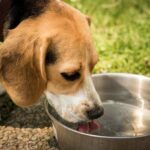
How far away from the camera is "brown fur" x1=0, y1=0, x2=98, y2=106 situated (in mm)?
3584

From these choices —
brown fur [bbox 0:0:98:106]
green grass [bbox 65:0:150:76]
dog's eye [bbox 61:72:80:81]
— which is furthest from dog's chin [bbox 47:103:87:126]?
green grass [bbox 65:0:150:76]

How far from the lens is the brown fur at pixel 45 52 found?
3584mm

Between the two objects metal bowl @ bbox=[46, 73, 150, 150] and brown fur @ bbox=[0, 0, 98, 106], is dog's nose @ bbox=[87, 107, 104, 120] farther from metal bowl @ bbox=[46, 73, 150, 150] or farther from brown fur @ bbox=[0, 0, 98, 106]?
metal bowl @ bbox=[46, 73, 150, 150]

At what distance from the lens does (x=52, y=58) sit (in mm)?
3658

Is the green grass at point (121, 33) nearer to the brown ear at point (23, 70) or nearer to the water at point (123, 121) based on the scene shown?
A: the water at point (123, 121)

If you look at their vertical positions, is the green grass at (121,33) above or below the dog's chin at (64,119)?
below

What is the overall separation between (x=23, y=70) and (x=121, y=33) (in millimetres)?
2721

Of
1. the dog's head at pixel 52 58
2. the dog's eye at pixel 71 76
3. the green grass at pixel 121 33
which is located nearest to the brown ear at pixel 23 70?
the dog's head at pixel 52 58

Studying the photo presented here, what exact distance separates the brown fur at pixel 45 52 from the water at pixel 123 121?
690 millimetres

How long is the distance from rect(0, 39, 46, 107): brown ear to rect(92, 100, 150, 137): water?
69 cm

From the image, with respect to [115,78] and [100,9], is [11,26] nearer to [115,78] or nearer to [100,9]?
[115,78]

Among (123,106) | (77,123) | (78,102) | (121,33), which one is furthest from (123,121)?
(121,33)

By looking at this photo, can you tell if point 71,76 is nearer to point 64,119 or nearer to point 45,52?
point 45,52

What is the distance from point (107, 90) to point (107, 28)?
180 centimetres
